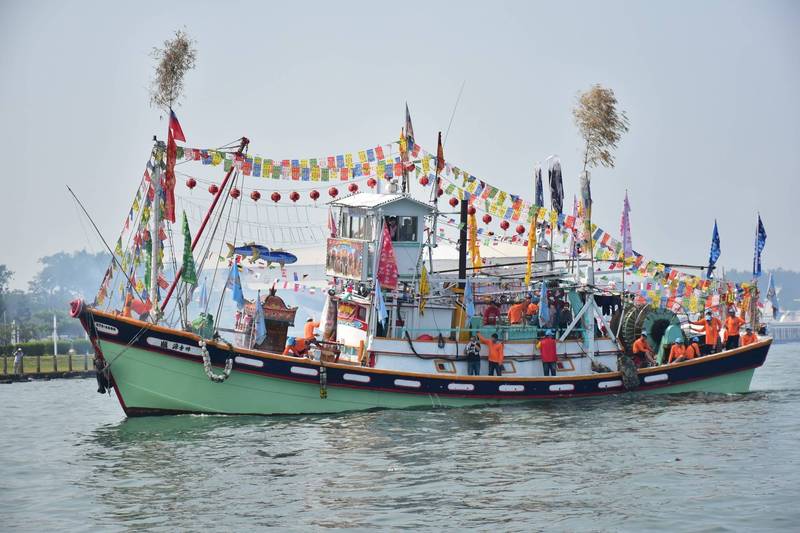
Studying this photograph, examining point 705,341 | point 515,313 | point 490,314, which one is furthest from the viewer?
point 705,341

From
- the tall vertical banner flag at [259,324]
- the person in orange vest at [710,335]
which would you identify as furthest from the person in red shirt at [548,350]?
the tall vertical banner flag at [259,324]

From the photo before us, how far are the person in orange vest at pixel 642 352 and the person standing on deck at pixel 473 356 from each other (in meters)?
5.72

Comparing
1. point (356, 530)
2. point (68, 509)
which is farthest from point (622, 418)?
point (68, 509)

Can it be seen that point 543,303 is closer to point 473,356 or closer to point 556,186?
point 473,356

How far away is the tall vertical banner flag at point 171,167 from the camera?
110 ft

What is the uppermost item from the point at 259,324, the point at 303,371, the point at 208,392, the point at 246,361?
the point at 259,324

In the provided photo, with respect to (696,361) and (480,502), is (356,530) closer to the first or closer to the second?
(480,502)

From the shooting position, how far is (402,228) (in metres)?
35.4

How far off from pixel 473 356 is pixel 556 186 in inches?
282

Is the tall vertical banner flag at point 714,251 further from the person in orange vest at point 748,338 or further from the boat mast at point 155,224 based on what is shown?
the boat mast at point 155,224

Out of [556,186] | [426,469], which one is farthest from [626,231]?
[426,469]

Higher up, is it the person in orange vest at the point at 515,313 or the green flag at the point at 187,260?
the green flag at the point at 187,260

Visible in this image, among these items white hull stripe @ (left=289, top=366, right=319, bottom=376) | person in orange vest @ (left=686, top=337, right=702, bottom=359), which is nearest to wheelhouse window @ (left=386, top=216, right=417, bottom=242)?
white hull stripe @ (left=289, top=366, right=319, bottom=376)

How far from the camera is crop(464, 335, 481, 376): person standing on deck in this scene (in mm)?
34594
